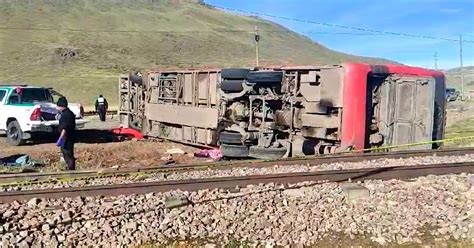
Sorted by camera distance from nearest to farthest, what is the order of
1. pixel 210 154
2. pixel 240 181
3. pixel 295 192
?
pixel 295 192 < pixel 240 181 < pixel 210 154

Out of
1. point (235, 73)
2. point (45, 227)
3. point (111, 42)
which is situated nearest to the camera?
point (45, 227)

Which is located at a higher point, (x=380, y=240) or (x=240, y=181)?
(x=240, y=181)

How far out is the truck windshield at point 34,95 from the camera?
1883 cm

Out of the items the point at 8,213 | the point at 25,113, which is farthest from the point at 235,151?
the point at 8,213

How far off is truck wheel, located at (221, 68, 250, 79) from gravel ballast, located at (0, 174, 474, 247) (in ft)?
21.6

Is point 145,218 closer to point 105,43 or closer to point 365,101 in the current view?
point 365,101

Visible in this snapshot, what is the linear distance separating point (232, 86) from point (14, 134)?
7638 millimetres

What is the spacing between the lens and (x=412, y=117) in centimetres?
1426

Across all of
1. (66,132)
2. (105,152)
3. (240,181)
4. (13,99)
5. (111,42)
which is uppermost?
(111,42)

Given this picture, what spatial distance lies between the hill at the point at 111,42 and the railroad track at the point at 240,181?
28456 mm

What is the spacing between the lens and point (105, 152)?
17.0m

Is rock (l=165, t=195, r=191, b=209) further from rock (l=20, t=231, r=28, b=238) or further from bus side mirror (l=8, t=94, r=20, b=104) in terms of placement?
bus side mirror (l=8, t=94, r=20, b=104)

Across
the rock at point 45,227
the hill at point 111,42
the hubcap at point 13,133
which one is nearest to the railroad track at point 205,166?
the rock at point 45,227

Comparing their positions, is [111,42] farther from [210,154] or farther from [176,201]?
[176,201]
